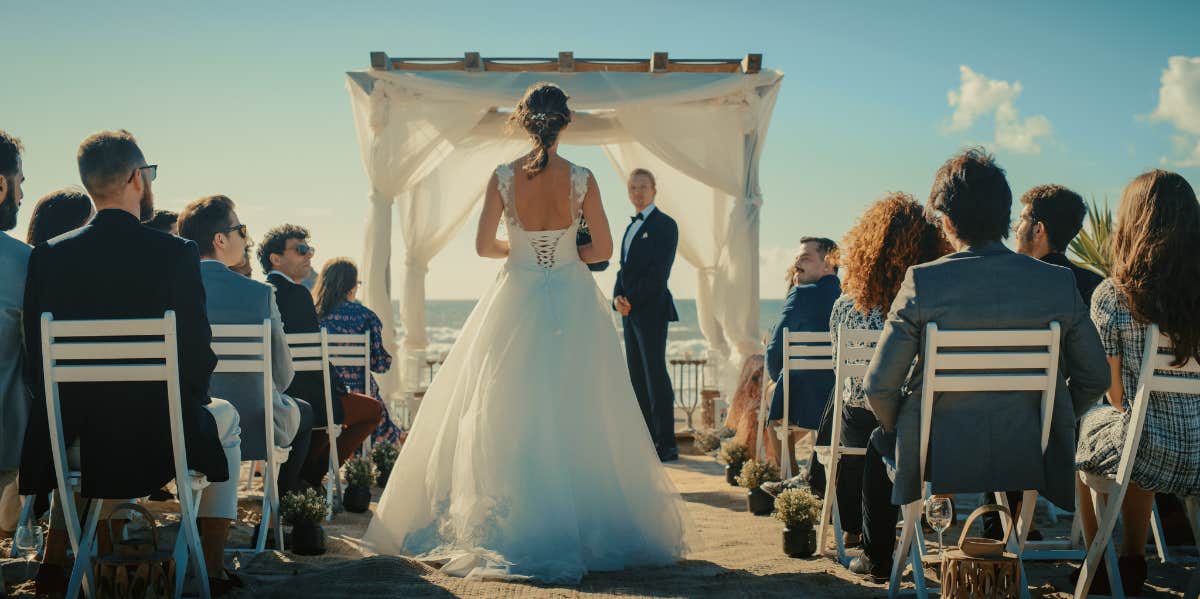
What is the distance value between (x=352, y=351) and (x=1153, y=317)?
4016 millimetres

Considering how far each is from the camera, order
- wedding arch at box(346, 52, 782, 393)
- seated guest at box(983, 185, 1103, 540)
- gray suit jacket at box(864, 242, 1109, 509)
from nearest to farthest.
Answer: gray suit jacket at box(864, 242, 1109, 509)
seated guest at box(983, 185, 1103, 540)
wedding arch at box(346, 52, 782, 393)

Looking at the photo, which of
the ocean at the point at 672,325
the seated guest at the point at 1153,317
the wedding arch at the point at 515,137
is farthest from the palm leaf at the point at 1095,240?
the ocean at the point at 672,325

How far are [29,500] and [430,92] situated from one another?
474 centimetres

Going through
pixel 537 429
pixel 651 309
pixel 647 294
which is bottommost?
pixel 537 429

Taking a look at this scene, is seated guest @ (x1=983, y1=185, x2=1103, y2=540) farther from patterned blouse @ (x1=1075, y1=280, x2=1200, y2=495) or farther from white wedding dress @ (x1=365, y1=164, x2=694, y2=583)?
white wedding dress @ (x1=365, y1=164, x2=694, y2=583)

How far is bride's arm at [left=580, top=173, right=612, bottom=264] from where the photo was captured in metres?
3.84

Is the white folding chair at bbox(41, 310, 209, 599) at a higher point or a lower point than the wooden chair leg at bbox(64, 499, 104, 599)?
higher

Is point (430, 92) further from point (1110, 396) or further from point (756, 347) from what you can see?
point (1110, 396)

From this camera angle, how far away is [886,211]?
342 centimetres

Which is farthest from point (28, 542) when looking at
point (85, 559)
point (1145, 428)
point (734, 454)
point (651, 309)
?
point (651, 309)

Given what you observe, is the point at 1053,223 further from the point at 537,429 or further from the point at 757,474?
the point at 537,429

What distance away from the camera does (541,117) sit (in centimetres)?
377

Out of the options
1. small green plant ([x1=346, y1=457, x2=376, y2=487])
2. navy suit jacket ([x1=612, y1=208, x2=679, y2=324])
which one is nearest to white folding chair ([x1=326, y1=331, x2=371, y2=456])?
small green plant ([x1=346, y1=457, x2=376, y2=487])

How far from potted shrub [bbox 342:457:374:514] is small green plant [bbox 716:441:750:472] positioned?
6.92 feet
